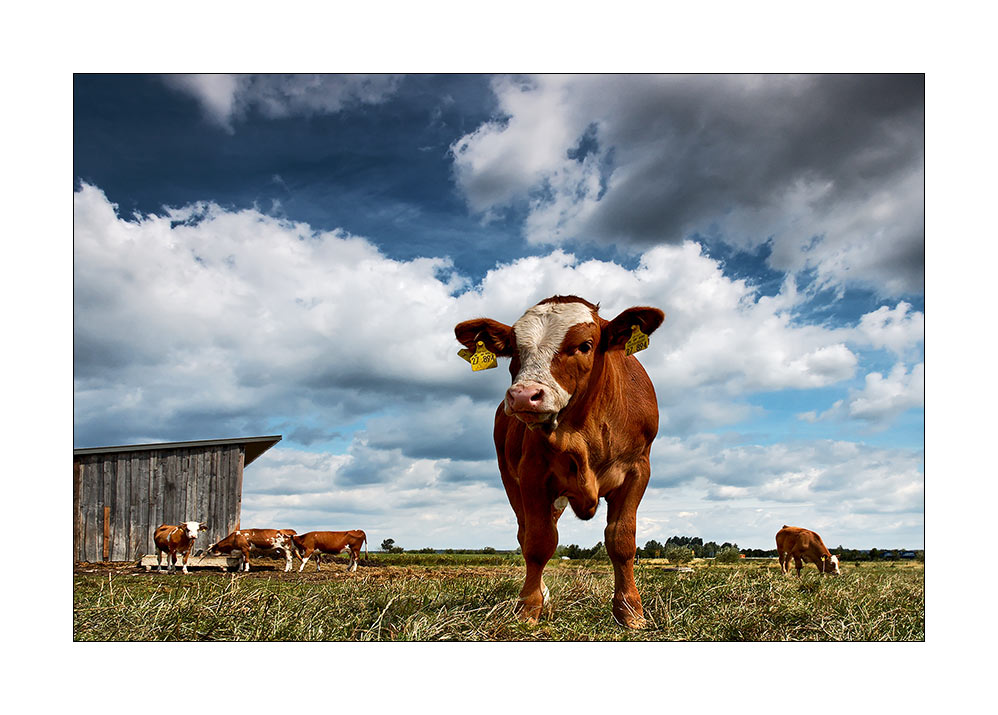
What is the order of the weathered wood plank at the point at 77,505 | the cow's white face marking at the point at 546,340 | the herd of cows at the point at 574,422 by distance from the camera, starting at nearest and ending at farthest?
the cow's white face marking at the point at 546,340
the herd of cows at the point at 574,422
the weathered wood plank at the point at 77,505

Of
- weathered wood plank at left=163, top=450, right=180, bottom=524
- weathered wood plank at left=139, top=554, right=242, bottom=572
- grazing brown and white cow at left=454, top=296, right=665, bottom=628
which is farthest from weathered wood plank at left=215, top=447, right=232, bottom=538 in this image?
grazing brown and white cow at left=454, top=296, right=665, bottom=628

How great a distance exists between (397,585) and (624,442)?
120 inches

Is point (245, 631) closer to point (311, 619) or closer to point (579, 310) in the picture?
point (311, 619)

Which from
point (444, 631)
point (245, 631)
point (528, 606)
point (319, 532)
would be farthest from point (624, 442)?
point (319, 532)

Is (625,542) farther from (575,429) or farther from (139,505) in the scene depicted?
(139,505)

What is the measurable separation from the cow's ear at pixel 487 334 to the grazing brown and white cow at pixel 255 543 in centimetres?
968

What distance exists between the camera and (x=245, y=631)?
481cm

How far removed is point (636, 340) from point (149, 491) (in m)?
11.3

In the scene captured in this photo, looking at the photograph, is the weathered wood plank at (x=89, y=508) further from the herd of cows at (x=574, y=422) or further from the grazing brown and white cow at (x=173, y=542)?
the herd of cows at (x=574, y=422)

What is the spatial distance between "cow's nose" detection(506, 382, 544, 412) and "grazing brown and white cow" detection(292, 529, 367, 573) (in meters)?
10.6

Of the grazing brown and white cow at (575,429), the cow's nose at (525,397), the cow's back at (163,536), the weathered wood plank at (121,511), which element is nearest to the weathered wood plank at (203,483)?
the cow's back at (163,536)

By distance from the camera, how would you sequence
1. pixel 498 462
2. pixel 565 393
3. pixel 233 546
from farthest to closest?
pixel 233 546 → pixel 498 462 → pixel 565 393

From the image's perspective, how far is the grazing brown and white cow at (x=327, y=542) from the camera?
14.0m

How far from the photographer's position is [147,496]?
13109 millimetres
